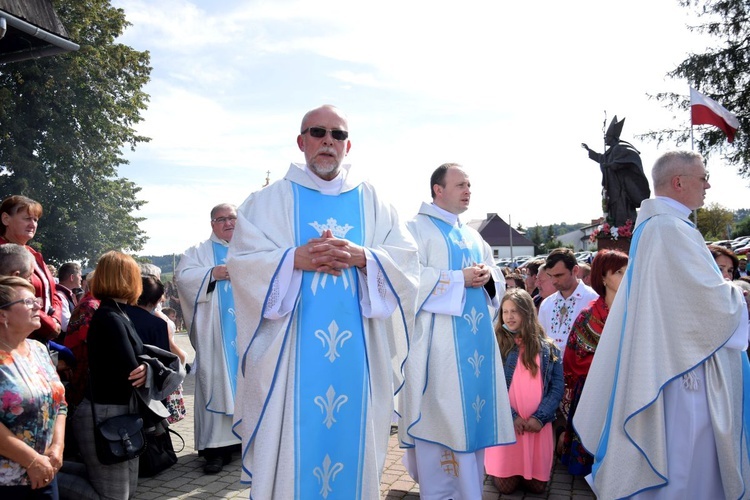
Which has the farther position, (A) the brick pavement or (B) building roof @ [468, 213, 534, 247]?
(B) building roof @ [468, 213, 534, 247]

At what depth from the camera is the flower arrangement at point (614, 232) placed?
10.6 meters

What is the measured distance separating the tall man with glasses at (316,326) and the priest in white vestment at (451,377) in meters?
0.85

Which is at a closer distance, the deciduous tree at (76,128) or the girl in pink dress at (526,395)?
the girl in pink dress at (526,395)

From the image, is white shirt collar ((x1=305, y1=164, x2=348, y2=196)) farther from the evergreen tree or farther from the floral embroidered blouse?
the evergreen tree

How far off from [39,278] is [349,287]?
2648mm

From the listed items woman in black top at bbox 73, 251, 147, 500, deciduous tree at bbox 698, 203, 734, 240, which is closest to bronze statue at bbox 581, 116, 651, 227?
woman in black top at bbox 73, 251, 147, 500

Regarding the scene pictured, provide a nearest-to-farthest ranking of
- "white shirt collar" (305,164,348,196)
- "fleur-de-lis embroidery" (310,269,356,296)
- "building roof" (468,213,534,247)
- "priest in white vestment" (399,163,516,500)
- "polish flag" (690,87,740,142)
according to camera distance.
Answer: "fleur-de-lis embroidery" (310,269,356,296) → "white shirt collar" (305,164,348,196) → "priest in white vestment" (399,163,516,500) → "polish flag" (690,87,740,142) → "building roof" (468,213,534,247)

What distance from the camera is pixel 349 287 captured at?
132 inches

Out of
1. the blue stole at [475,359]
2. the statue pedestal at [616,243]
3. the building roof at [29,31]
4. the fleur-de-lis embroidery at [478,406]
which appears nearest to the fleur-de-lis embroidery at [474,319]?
the blue stole at [475,359]

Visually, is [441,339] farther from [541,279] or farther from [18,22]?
[18,22]

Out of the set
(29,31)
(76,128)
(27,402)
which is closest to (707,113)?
(29,31)

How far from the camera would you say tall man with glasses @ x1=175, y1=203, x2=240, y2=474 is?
566 cm

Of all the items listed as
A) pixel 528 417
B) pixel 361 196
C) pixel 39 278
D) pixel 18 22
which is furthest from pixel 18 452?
pixel 18 22

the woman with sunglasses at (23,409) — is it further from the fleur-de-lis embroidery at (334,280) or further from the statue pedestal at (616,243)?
the statue pedestal at (616,243)
